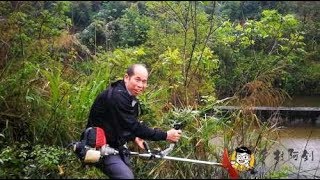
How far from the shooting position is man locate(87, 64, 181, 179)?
10.3 feet

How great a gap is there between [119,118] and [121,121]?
3 centimetres

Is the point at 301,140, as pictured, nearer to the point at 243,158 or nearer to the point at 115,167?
the point at 243,158

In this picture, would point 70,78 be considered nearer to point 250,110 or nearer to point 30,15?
point 30,15

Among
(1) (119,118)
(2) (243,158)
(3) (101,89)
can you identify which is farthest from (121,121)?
(3) (101,89)

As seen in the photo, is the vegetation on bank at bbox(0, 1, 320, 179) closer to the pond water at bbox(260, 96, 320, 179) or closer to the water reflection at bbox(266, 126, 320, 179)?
the water reflection at bbox(266, 126, 320, 179)

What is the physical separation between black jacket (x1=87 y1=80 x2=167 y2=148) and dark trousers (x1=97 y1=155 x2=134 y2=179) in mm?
143

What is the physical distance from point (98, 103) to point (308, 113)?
8.12 m

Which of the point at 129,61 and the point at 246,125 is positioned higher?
the point at 129,61

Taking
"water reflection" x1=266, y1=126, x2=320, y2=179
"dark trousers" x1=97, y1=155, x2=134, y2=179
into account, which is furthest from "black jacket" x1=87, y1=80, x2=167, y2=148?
"water reflection" x1=266, y1=126, x2=320, y2=179

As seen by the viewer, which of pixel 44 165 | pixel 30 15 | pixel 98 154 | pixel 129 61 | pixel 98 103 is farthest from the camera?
pixel 30 15

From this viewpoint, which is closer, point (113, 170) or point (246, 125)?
point (113, 170)

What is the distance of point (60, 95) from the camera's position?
4898 mm

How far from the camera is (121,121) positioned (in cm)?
318

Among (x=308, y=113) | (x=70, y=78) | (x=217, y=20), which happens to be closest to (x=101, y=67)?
(x=70, y=78)
